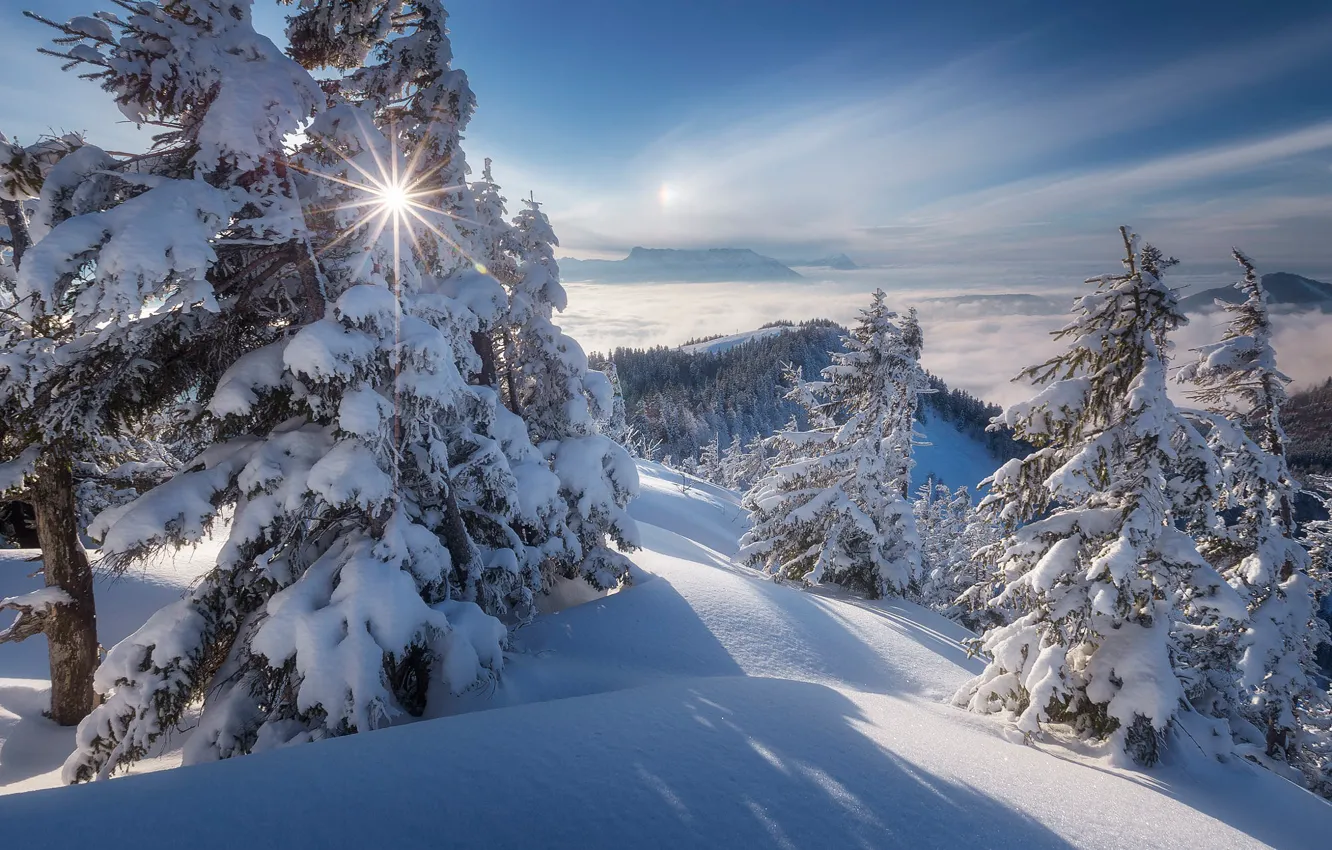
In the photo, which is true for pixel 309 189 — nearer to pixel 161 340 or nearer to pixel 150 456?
pixel 161 340

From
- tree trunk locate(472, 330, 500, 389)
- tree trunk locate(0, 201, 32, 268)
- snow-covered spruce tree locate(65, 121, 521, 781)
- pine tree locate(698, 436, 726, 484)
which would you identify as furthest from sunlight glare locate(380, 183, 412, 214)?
pine tree locate(698, 436, 726, 484)

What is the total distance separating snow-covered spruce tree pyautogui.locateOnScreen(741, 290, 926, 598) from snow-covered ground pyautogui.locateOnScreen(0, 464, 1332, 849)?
27.1 ft

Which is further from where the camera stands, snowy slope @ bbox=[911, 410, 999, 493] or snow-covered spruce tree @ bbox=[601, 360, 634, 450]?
snowy slope @ bbox=[911, 410, 999, 493]

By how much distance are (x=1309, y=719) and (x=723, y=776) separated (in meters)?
26.4

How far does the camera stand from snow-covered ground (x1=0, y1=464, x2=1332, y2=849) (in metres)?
3.33

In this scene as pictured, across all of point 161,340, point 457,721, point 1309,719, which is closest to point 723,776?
point 457,721

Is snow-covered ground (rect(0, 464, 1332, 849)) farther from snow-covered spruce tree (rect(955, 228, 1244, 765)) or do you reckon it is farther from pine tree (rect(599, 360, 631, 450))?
pine tree (rect(599, 360, 631, 450))

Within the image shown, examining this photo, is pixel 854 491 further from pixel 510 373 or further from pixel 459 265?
pixel 459 265

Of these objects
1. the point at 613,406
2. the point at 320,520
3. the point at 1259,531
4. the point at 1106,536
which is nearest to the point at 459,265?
the point at 613,406

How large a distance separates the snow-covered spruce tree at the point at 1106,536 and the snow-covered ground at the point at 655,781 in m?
0.67

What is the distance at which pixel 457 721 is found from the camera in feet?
16.6

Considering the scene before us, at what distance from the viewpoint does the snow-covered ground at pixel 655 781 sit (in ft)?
10.9

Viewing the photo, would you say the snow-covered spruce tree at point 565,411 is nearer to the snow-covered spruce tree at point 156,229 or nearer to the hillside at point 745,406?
the snow-covered spruce tree at point 156,229

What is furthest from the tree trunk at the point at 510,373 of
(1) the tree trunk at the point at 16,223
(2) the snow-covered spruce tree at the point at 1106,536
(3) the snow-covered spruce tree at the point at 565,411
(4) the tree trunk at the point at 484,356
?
(2) the snow-covered spruce tree at the point at 1106,536
